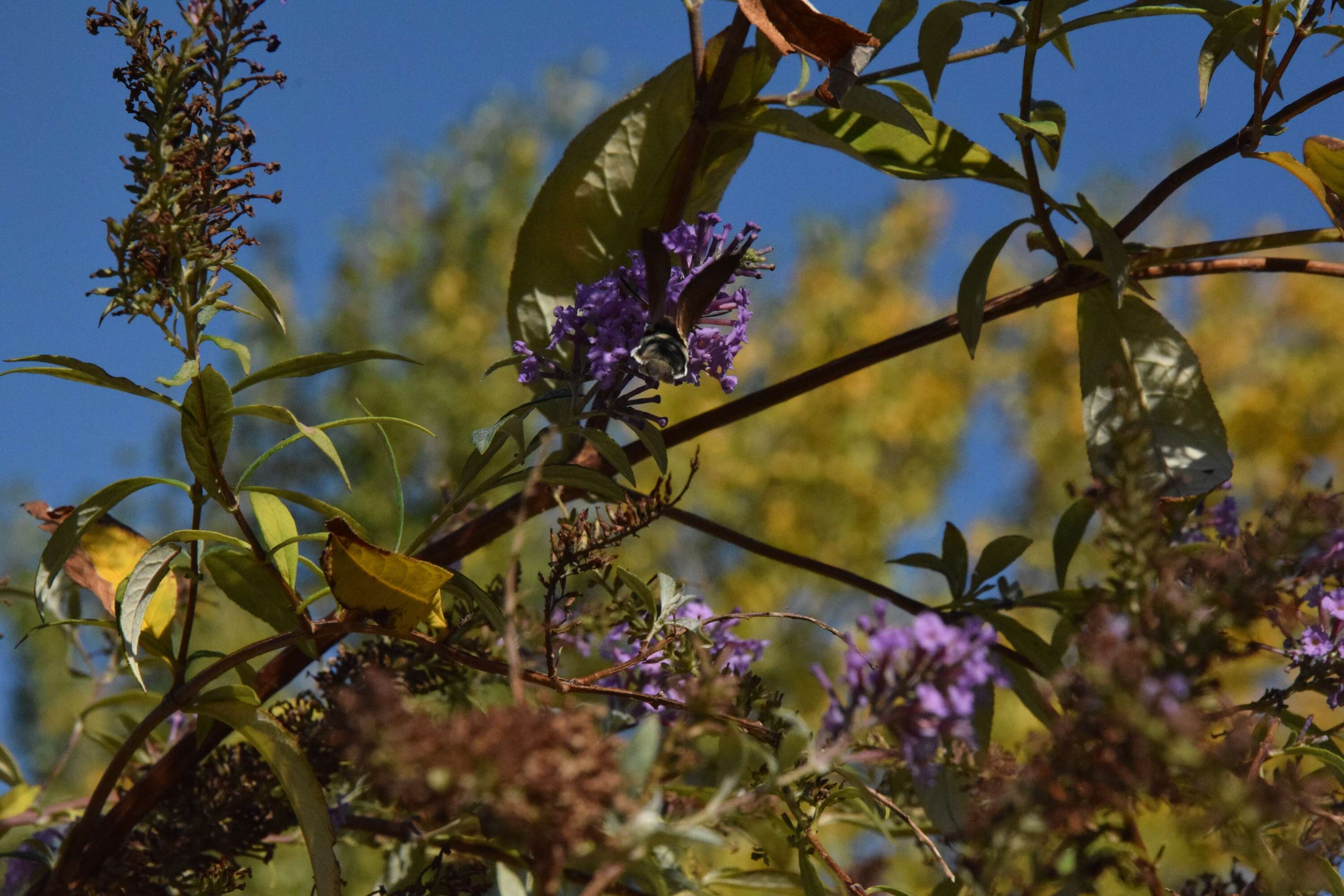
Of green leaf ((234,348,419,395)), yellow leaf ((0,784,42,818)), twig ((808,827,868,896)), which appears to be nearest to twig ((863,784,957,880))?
twig ((808,827,868,896))

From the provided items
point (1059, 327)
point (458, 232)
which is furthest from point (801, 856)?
point (458, 232)

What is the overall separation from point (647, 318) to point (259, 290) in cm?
16

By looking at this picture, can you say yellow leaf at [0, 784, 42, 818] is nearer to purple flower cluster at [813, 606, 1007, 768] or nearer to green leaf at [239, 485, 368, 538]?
green leaf at [239, 485, 368, 538]

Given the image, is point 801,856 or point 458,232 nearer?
point 801,856

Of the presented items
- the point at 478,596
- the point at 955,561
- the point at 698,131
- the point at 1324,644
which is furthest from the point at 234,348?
the point at 1324,644

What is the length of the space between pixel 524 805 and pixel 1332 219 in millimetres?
487

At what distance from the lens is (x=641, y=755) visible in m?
0.25

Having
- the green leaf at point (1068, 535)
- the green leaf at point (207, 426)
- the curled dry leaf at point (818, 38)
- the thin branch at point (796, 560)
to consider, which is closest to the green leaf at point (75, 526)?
the green leaf at point (207, 426)

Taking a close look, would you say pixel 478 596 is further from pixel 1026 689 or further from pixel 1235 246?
pixel 1235 246

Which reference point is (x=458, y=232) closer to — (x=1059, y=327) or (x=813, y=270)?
(x=813, y=270)

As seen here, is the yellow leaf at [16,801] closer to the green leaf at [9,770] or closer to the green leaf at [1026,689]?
the green leaf at [9,770]

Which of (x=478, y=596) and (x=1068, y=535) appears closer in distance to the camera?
(x=478, y=596)

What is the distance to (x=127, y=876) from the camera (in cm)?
49

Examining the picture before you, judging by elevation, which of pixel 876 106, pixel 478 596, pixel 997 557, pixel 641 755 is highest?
pixel 876 106
